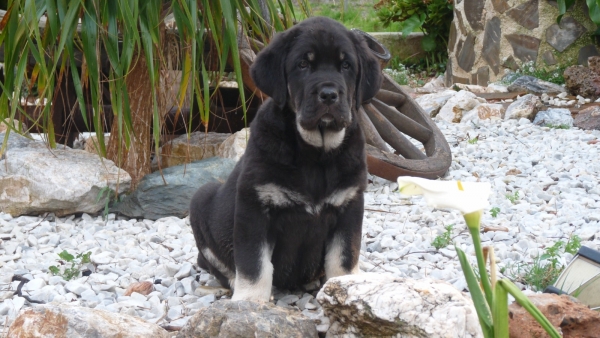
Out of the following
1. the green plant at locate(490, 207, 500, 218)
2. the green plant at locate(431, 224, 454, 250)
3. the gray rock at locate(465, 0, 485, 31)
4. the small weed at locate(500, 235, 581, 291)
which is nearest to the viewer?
the small weed at locate(500, 235, 581, 291)

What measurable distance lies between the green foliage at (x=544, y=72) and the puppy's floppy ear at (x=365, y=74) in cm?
587

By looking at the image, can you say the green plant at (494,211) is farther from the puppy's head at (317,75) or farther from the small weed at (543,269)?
the puppy's head at (317,75)

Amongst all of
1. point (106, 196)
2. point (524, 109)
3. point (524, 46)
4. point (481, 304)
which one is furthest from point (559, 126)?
point (481, 304)

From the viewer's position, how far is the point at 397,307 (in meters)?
2.14

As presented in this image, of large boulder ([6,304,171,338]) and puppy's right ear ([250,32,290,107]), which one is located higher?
puppy's right ear ([250,32,290,107])

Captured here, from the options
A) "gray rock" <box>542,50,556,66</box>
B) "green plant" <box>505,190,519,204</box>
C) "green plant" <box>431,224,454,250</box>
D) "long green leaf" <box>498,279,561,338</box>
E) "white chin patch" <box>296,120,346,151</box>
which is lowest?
"green plant" <box>505,190,519,204</box>

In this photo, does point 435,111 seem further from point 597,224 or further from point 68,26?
point 68,26

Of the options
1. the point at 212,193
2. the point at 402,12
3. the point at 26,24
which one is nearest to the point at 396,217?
the point at 212,193

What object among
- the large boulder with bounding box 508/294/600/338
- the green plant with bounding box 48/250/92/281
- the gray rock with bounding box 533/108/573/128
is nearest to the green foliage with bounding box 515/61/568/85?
the gray rock with bounding box 533/108/573/128

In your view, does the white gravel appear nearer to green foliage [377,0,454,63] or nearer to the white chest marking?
the white chest marking

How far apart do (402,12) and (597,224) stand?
24.6ft

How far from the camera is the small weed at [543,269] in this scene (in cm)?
298

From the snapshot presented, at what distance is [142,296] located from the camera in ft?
10.2

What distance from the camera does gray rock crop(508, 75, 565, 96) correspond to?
25.9 ft
